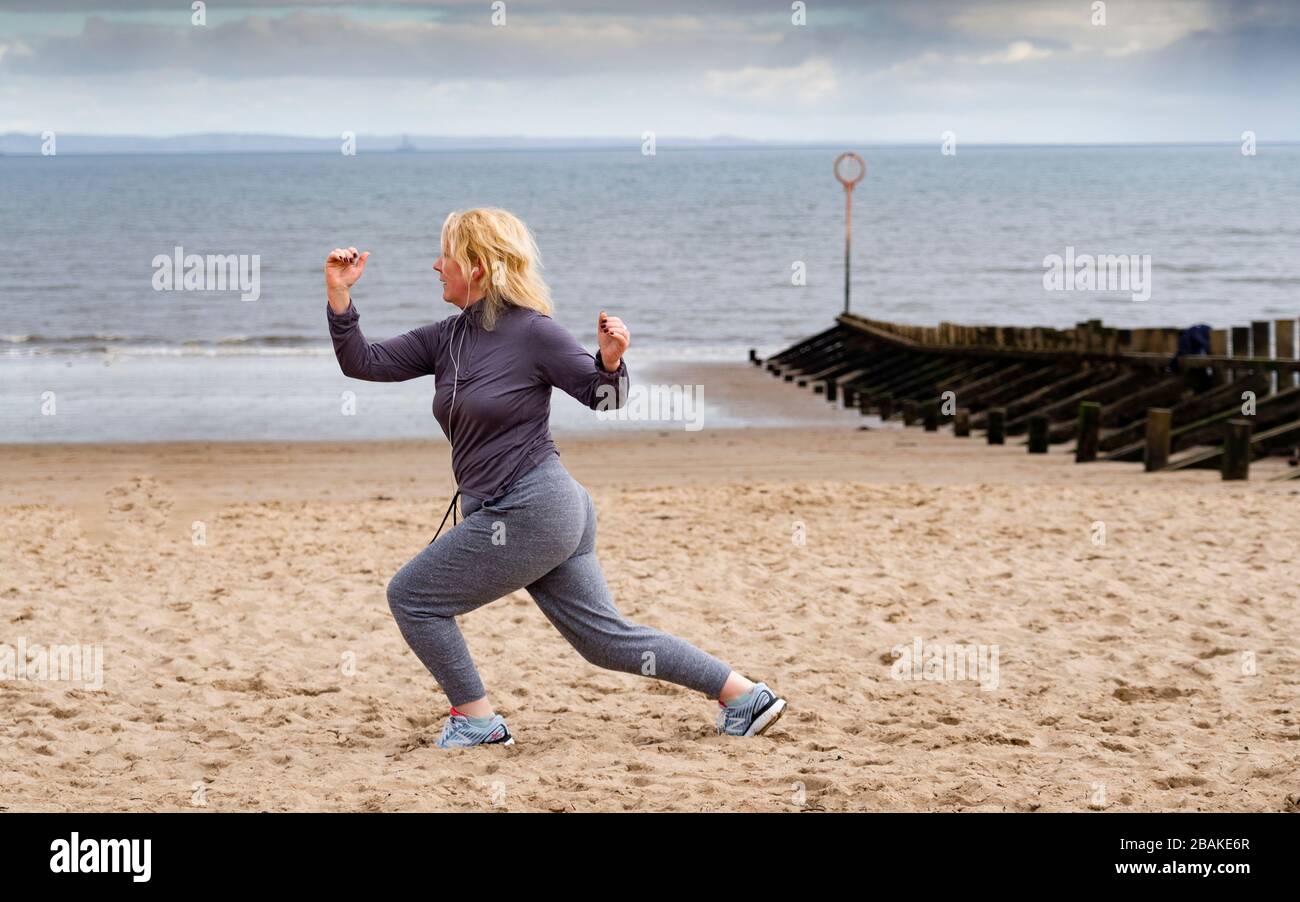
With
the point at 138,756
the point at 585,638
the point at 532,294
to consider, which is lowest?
the point at 138,756

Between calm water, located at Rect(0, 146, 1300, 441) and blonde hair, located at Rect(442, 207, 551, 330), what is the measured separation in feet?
43.2

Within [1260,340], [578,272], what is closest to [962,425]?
[1260,340]

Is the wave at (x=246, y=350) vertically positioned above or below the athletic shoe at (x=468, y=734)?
above

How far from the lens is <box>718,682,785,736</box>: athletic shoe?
17.9 feet

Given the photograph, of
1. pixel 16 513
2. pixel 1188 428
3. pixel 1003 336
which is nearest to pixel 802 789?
pixel 16 513

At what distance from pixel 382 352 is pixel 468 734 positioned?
1517 mm

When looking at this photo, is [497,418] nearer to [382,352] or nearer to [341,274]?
[382,352]

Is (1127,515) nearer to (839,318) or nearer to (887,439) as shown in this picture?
(887,439)

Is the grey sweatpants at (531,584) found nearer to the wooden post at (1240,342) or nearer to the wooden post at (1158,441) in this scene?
the wooden post at (1158,441)

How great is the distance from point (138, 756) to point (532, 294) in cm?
243

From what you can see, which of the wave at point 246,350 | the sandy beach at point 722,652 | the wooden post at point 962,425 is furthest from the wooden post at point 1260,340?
the wave at point 246,350

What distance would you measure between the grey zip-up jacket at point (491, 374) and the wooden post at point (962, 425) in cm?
1176

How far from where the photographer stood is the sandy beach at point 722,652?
4953 mm

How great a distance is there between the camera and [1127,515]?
10.0 metres
